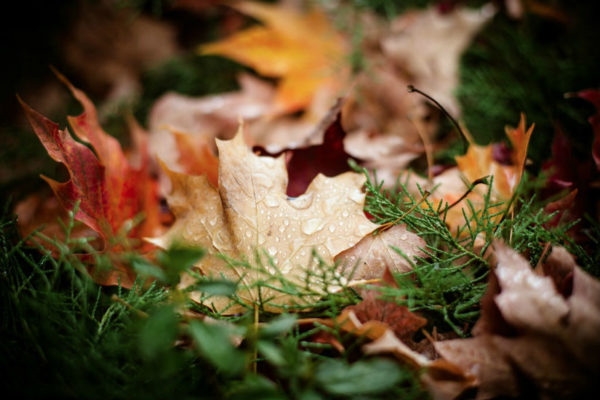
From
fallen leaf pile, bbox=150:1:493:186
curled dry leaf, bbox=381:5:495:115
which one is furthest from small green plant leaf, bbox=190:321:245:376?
curled dry leaf, bbox=381:5:495:115

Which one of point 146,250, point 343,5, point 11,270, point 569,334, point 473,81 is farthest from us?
point 343,5

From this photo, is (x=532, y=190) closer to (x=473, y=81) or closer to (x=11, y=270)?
(x=473, y=81)

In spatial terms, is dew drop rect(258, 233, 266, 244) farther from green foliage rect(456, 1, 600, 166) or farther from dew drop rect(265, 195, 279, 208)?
green foliage rect(456, 1, 600, 166)

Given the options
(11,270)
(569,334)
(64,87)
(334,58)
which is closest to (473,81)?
(334,58)

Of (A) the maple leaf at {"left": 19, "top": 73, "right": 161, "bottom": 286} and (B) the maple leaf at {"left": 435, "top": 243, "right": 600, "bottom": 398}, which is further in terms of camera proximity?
(A) the maple leaf at {"left": 19, "top": 73, "right": 161, "bottom": 286}

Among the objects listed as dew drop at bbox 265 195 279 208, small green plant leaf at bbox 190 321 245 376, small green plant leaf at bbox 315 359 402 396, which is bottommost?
small green plant leaf at bbox 315 359 402 396

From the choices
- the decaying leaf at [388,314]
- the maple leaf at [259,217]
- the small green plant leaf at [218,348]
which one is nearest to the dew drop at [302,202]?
the maple leaf at [259,217]

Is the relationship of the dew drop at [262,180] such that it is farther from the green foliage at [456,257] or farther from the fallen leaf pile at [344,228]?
the green foliage at [456,257]
